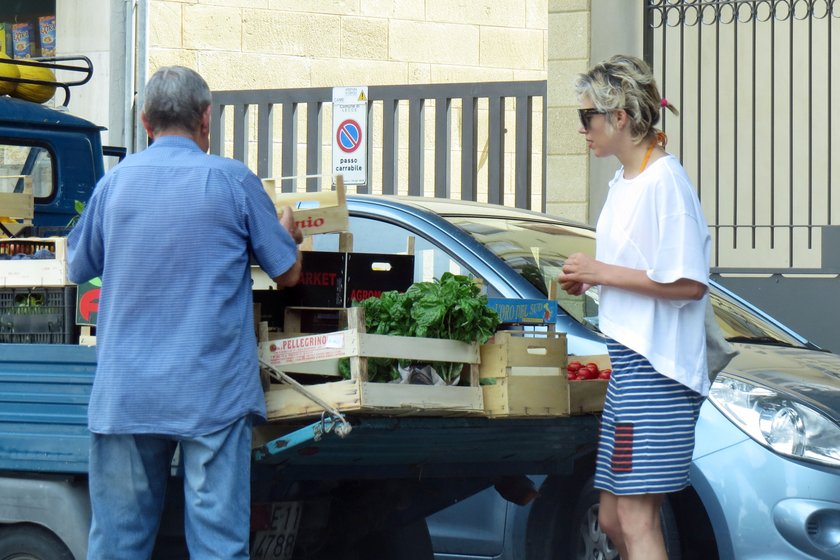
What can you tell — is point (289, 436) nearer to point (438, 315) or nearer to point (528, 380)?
point (438, 315)

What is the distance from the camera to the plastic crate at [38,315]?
14.7 ft

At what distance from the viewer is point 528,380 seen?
14.2 feet

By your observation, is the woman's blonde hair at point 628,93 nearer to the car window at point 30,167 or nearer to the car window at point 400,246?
the car window at point 400,246

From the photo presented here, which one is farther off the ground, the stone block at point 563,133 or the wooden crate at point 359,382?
the stone block at point 563,133

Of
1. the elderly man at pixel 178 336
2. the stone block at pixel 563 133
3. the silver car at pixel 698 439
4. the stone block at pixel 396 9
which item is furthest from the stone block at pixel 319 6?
the elderly man at pixel 178 336

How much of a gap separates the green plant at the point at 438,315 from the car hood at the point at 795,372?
148cm

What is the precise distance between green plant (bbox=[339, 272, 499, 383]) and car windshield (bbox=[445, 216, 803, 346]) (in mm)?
1280

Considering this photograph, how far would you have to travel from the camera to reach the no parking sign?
10234mm

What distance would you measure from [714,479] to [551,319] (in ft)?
3.52

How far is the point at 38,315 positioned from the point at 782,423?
9.04ft

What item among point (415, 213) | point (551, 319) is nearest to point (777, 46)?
point (415, 213)

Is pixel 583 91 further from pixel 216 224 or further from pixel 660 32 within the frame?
pixel 660 32

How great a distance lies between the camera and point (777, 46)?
37.9ft

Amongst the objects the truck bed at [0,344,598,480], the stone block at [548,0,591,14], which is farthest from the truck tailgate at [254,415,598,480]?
the stone block at [548,0,591,14]
